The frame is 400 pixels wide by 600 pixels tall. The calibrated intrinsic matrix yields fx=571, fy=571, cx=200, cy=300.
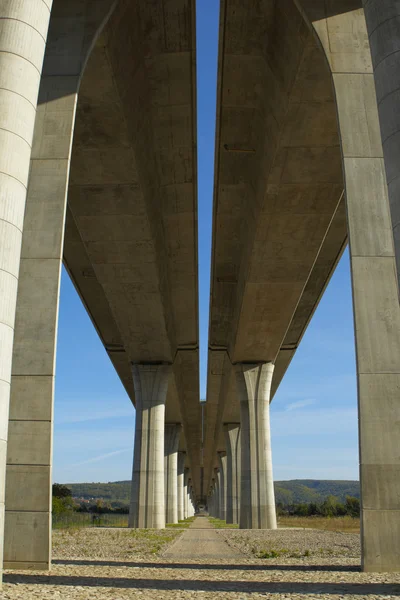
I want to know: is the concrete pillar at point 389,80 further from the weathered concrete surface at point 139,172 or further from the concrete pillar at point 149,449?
the concrete pillar at point 149,449

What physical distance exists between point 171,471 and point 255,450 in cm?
2333

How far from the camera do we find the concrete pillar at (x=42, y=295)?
9.37 meters

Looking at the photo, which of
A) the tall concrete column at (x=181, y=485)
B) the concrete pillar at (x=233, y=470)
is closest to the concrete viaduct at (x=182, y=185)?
the concrete pillar at (x=233, y=470)

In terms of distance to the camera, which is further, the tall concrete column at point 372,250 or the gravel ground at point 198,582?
the tall concrete column at point 372,250

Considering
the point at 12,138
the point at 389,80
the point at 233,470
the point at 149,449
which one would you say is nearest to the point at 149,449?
the point at 149,449

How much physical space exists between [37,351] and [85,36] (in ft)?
21.1

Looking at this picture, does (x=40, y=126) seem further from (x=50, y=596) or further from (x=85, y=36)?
(x=50, y=596)

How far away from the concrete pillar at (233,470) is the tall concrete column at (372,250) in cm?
4070

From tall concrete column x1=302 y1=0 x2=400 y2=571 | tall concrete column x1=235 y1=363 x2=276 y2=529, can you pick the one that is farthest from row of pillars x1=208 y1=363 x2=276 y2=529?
tall concrete column x1=302 y1=0 x2=400 y2=571

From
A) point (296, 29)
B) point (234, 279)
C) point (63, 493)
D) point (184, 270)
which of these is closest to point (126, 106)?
point (296, 29)

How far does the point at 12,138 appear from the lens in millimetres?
7488

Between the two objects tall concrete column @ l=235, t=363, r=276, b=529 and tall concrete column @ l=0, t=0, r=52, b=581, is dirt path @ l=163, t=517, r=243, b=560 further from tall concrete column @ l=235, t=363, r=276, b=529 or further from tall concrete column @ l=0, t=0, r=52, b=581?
tall concrete column @ l=235, t=363, r=276, b=529

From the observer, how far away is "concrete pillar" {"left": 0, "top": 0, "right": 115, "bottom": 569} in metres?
9.37

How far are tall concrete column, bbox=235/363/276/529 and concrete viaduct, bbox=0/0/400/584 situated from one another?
5390 mm
